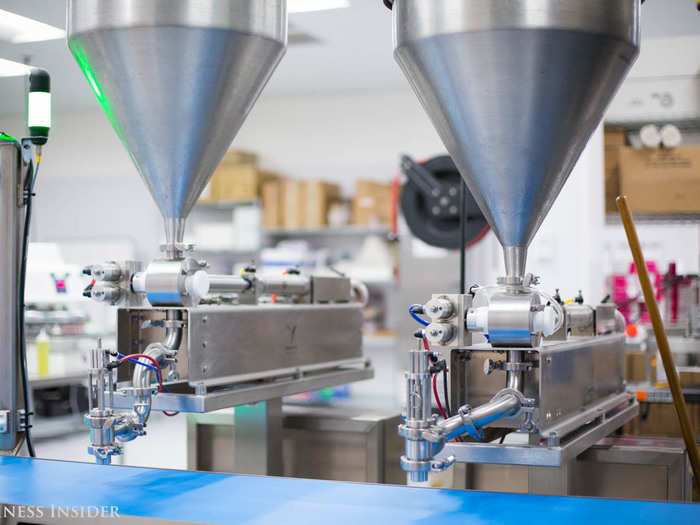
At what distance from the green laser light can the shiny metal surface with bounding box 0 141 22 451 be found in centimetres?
6

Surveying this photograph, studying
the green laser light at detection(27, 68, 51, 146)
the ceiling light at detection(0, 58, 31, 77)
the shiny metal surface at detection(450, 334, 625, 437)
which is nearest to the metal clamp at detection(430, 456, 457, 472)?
the shiny metal surface at detection(450, 334, 625, 437)

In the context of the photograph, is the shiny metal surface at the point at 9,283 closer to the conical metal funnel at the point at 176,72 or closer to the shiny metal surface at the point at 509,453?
the conical metal funnel at the point at 176,72

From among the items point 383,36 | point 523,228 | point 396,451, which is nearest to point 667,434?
point 396,451

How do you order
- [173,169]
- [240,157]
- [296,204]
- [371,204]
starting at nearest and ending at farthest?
[173,169], [371,204], [296,204], [240,157]

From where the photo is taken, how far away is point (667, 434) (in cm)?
280

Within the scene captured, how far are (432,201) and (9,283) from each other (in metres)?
1.68

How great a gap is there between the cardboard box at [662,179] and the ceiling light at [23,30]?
2.41m

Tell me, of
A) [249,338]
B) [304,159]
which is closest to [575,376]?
[249,338]

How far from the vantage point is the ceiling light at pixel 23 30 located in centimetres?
211

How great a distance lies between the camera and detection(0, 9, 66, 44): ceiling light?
6.91 ft

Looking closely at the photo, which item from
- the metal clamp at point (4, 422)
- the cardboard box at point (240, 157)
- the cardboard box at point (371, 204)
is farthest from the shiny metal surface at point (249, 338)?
the cardboard box at point (240, 157)

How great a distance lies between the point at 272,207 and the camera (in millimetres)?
5887

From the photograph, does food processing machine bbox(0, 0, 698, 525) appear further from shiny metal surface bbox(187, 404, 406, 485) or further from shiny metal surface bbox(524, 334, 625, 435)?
shiny metal surface bbox(187, 404, 406, 485)

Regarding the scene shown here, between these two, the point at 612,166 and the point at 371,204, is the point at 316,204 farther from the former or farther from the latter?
the point at 612,166
